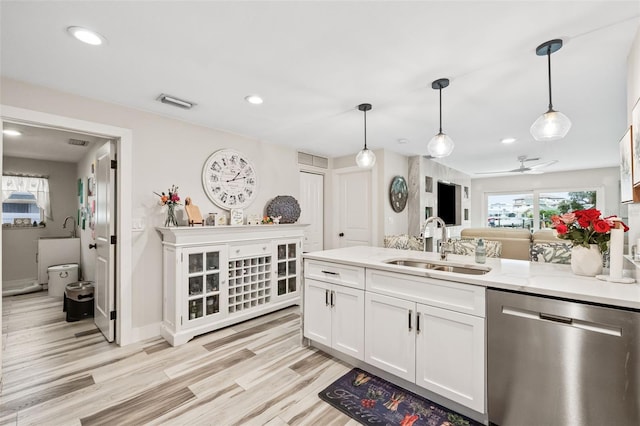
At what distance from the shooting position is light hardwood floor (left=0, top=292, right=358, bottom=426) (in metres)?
1.81

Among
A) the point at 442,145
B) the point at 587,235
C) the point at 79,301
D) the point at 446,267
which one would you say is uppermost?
the point at 442,145

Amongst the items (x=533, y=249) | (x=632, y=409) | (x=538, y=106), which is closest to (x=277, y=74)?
(x=538, y=106)

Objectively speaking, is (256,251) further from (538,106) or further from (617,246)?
(538,106)

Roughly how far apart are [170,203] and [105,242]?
765 mm

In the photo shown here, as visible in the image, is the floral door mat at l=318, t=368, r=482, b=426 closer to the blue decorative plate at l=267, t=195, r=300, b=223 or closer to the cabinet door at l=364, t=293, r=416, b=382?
the cabinet door at l=364, t=293, r=416, b=382

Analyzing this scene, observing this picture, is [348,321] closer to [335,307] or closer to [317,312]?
[335,307]

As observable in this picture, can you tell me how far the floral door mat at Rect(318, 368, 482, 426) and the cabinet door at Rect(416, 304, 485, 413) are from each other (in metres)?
0.13

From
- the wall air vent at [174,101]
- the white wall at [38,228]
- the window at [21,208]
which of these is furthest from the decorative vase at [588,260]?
the window at [21,208]

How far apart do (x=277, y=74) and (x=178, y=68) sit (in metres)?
0.72

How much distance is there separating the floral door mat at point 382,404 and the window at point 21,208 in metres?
5.80

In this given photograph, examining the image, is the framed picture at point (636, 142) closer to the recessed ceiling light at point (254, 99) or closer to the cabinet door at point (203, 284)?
the recessed ceiling light at point (254, 99)

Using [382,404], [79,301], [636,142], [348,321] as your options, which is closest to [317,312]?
[348,321]

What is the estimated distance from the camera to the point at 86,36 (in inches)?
66.2

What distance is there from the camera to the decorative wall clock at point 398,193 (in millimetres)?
4777
